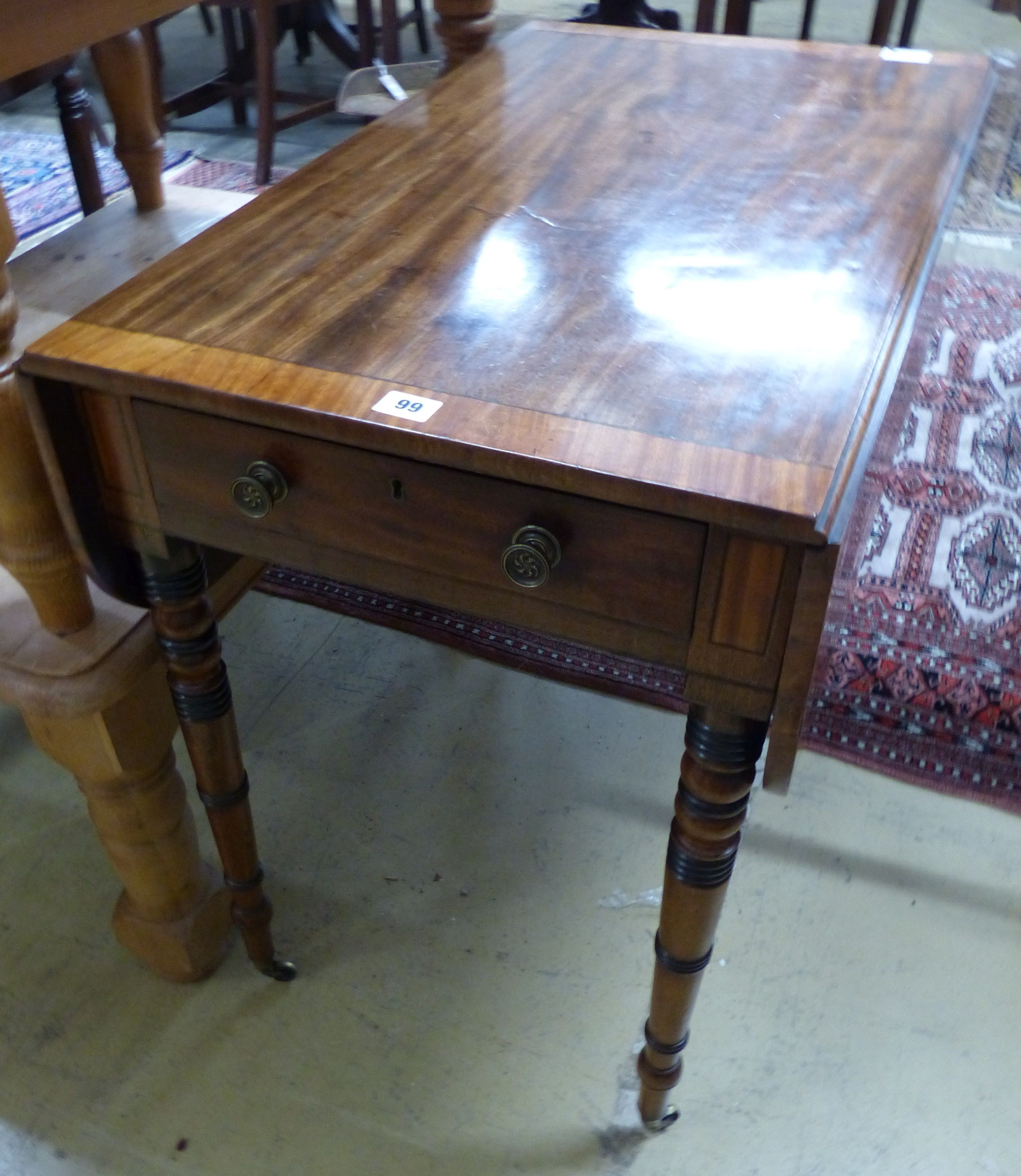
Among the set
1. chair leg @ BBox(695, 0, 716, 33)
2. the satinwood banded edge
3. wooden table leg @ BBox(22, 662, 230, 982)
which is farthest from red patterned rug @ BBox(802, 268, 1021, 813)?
chair leg @ BBox(695, 0, 716, 33)

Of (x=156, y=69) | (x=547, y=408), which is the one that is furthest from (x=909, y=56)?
(x=156, y=69)

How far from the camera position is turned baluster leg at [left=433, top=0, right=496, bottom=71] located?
4.19 feet

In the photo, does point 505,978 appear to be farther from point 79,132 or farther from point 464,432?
point 79,132

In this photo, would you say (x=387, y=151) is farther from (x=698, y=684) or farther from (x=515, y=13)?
(x=515, y=13)

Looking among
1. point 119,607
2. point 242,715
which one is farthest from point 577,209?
point 242,715

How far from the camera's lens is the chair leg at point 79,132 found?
1.91m

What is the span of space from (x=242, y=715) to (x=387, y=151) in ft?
2.68

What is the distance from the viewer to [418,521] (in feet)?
2.24

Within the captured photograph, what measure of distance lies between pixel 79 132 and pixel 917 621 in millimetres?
1715

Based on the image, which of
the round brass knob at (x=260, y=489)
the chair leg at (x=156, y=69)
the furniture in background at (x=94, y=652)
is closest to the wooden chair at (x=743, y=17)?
the chair leg at (x=156, y=69)

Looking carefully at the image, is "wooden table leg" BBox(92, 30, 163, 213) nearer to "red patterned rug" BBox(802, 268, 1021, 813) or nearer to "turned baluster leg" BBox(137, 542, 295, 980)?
"turned baluster leg" BBox(137, 542, 295, 980)

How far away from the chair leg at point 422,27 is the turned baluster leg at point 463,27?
2.78 meters

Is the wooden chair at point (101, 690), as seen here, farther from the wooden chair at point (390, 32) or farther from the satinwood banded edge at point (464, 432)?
the wooden chair at point (390, 32)

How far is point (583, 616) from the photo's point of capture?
0.68m
